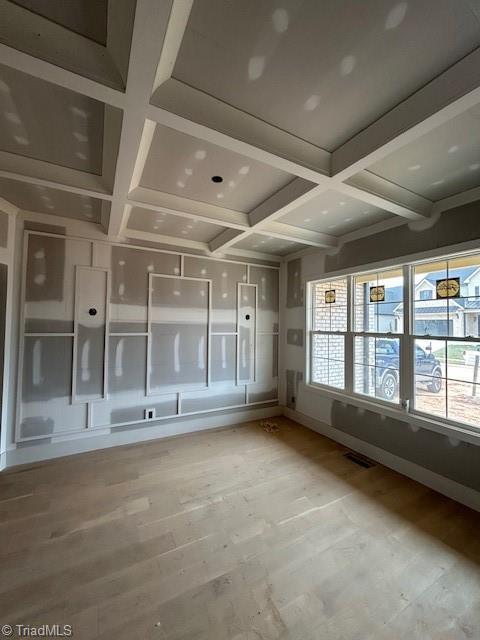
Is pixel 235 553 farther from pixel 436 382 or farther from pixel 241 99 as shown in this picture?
pixel 241 99

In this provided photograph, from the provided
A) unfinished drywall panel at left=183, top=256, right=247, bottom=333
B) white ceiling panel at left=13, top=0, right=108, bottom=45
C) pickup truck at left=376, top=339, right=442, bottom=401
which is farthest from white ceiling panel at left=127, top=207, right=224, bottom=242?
pickup truck at left=376, top=339, right=442, bottom=401

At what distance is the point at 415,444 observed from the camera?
8.23 feet

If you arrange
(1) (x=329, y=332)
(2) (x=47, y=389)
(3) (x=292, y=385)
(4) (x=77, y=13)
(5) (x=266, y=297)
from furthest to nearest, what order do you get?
1. (5) (x=266, y=297)
2. (3) (x=292, y=385)
3. (1) (x=329, y=332)
4. (2) (x=47, y=389)
5. (4) (x=77, y=13)

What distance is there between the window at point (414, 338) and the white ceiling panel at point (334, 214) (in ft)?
2.08

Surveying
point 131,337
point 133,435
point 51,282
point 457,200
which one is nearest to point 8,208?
point 51,282

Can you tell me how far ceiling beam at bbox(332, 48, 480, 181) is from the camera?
111cm

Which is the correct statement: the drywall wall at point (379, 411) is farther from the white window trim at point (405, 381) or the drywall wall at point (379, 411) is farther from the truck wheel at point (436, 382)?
the truck wheel at point (436, 382)

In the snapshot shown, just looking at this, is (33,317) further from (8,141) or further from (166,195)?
(166,195)

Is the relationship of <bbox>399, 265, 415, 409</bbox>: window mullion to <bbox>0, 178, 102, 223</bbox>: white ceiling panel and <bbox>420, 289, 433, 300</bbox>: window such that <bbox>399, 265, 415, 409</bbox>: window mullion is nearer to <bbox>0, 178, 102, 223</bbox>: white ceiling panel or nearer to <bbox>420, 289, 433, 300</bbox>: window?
<bbox>420, 289, 433, 300</bbox>: window

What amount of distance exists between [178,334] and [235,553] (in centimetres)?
239

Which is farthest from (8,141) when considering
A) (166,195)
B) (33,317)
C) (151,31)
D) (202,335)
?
(202,335)

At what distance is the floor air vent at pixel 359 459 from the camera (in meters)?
2.75

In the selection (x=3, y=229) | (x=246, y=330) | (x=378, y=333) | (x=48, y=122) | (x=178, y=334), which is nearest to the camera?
(x=48, y=122)

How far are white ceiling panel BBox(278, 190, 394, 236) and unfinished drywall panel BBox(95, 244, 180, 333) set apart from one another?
69.6 inches
